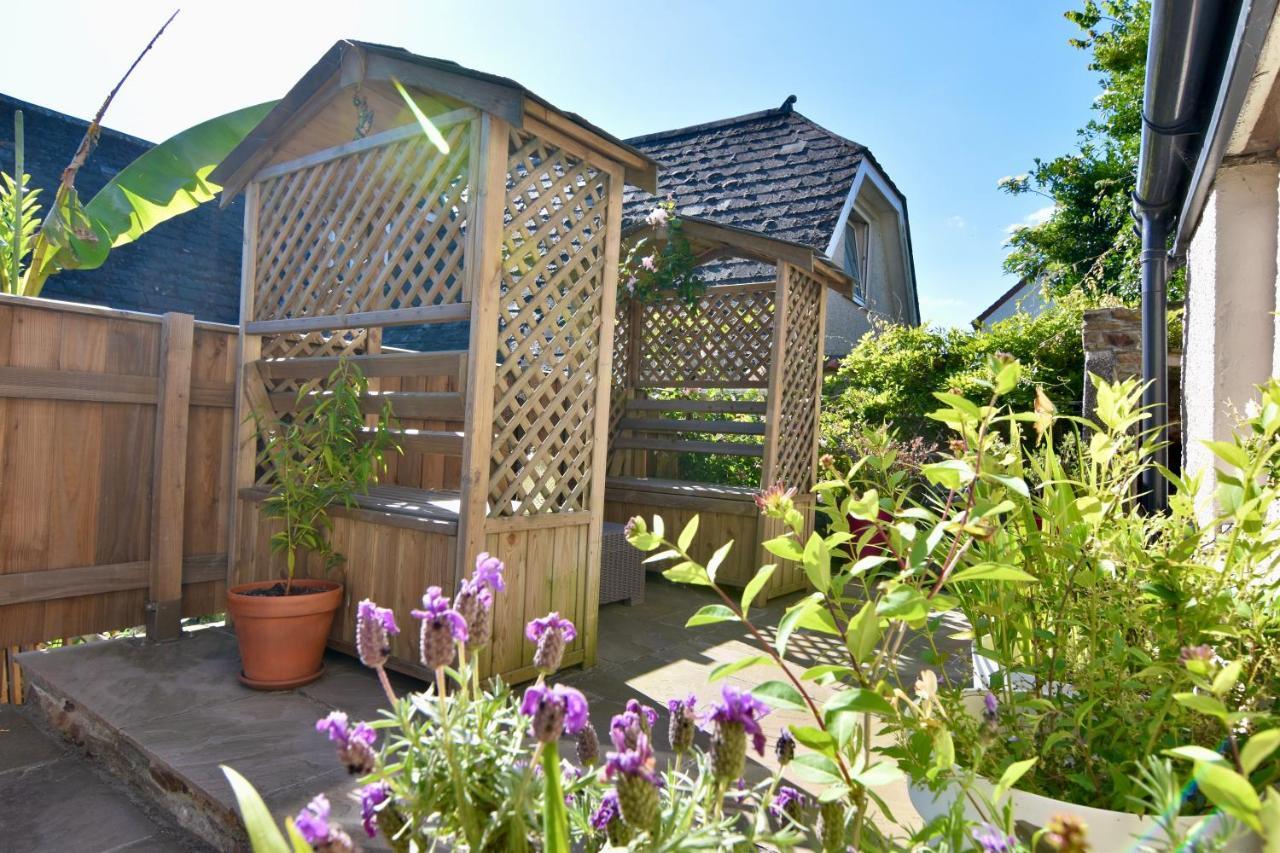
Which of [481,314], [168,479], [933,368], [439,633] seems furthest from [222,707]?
[933,368]

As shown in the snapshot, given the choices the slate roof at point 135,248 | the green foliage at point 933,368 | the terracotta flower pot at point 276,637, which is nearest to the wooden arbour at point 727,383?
the green foliage at point 933,368

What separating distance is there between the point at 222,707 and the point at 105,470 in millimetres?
1376

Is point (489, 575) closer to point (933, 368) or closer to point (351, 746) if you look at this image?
point (351, 746)

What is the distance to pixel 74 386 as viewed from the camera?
3271mm

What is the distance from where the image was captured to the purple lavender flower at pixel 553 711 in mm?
716

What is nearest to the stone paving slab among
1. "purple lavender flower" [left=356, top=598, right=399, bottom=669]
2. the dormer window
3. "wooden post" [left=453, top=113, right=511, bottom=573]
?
"wooden post" [left=453, top=113, right=511, bottom=573]

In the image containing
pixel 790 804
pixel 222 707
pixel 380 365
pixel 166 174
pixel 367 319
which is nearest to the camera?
pixel 790 804

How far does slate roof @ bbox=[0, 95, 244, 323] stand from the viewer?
7.63 meters

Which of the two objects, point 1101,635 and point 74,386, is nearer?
point 1101,635

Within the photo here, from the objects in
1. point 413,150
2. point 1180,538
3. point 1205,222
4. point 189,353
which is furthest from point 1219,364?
point 189,353

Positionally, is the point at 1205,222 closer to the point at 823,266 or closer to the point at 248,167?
the point at 823,266

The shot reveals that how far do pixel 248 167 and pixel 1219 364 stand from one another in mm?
4355

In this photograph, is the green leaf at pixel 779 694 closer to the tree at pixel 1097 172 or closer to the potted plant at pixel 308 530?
the potted plant at pixel 308 530

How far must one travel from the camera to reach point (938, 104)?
11664 millimetres
